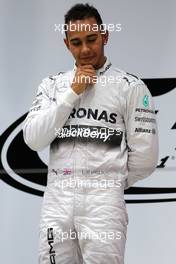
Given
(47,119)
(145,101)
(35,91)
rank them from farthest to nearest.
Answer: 1. (35,91)
2. (145,101)
3. (47,119)

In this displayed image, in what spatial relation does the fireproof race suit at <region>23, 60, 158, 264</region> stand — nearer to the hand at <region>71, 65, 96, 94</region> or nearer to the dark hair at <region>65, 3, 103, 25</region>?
the hand at <region>71, 65, 96, 94</region>

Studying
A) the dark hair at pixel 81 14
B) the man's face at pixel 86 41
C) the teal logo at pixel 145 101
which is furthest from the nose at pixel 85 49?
the teal logo at pixel 145 101

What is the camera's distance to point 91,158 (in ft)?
6.09

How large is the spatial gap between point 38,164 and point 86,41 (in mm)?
1022

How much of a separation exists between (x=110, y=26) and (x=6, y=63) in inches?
22.3

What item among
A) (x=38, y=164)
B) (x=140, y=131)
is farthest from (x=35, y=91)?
(x=140, y=131)

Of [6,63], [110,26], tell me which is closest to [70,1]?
[110,26]

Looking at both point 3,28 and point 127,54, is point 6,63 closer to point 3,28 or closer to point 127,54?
point 3,28

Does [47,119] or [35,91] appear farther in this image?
[35,91]

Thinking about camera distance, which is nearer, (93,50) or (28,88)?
(93,50)

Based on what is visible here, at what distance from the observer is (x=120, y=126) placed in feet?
6.33

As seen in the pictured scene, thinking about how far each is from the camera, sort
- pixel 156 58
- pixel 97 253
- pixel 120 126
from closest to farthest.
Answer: pixel 97 253, pixel 120 126, pixel 156 58

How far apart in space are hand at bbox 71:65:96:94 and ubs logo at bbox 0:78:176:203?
3.05 feet

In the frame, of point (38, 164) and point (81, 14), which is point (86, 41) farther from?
point (38, 164)
